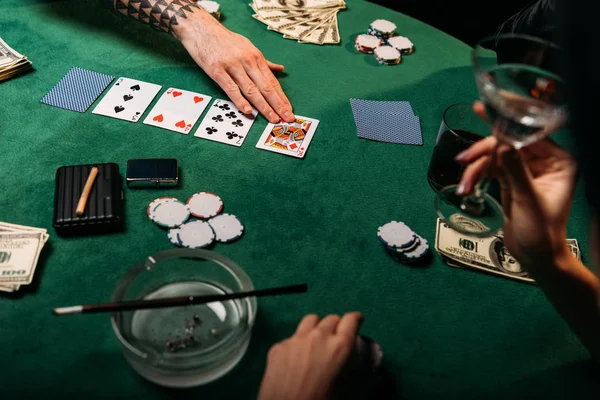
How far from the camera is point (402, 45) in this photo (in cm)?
231

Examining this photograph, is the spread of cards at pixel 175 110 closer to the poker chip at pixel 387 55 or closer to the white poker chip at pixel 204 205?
the white poker chip at pixel 204 205

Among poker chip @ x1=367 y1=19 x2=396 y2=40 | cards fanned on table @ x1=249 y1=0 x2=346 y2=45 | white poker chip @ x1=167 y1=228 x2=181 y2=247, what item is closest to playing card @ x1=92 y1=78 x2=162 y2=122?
white poker chip @ x1=167 y1=228 x2=181 y2=247

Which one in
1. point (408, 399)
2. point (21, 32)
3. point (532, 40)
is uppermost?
point (532, 40)

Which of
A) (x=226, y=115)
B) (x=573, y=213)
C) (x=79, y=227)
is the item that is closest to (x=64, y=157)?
(x=79, y=227)

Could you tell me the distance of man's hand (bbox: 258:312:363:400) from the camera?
1.07m

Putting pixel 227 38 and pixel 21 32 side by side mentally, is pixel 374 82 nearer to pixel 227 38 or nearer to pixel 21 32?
pixel 227 38

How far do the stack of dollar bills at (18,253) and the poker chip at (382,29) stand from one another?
1617 millimetres

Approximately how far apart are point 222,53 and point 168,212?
777mm

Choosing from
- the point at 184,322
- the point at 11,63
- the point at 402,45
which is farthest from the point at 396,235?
the point at 11,63

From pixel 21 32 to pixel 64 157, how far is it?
83cm

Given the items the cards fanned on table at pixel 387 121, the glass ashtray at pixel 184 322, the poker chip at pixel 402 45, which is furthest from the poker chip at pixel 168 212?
the poker chip at pixel 402 45

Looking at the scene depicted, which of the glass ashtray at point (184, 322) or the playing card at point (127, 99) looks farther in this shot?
the playing card at point (127, 99)

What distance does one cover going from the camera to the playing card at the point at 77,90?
1.86 meters

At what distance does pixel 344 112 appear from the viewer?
199 centimetres
